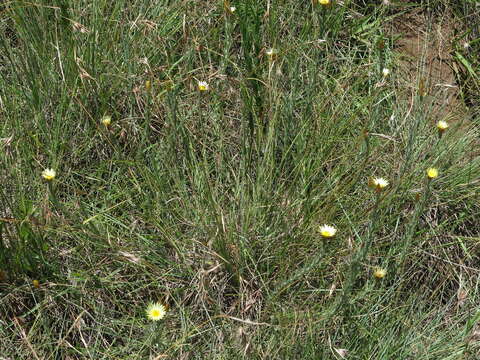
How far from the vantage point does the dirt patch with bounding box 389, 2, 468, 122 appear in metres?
2.57

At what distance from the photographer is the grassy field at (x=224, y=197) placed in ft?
5.93

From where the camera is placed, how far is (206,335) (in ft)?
6.06

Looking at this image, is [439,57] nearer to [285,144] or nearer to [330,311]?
[285,144]

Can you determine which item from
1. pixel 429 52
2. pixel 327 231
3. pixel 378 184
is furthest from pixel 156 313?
pixel 429 52

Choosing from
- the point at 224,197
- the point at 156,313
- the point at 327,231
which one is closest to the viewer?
the point at 156,313

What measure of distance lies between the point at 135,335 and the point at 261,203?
54 centimetres

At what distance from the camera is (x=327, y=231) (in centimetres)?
175

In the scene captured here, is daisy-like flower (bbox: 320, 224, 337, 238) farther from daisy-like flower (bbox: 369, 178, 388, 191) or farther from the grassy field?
daisy-like flower (bbox: 369, 178, 388, 191)

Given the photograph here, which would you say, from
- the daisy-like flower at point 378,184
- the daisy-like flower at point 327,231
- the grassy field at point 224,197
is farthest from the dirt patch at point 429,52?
the daisy-like flower at point 327,231

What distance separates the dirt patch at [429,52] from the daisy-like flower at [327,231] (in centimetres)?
82

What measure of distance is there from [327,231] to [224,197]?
450 millimetres

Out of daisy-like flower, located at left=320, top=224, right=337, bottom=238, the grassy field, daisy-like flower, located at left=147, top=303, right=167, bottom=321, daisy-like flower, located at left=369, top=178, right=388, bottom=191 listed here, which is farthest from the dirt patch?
daisy-like flower, located at left=147, top=303, right=167, bottom=321

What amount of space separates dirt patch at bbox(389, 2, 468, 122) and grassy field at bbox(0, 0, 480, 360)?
6cm

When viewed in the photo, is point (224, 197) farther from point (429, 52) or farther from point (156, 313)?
point (429, 52)
